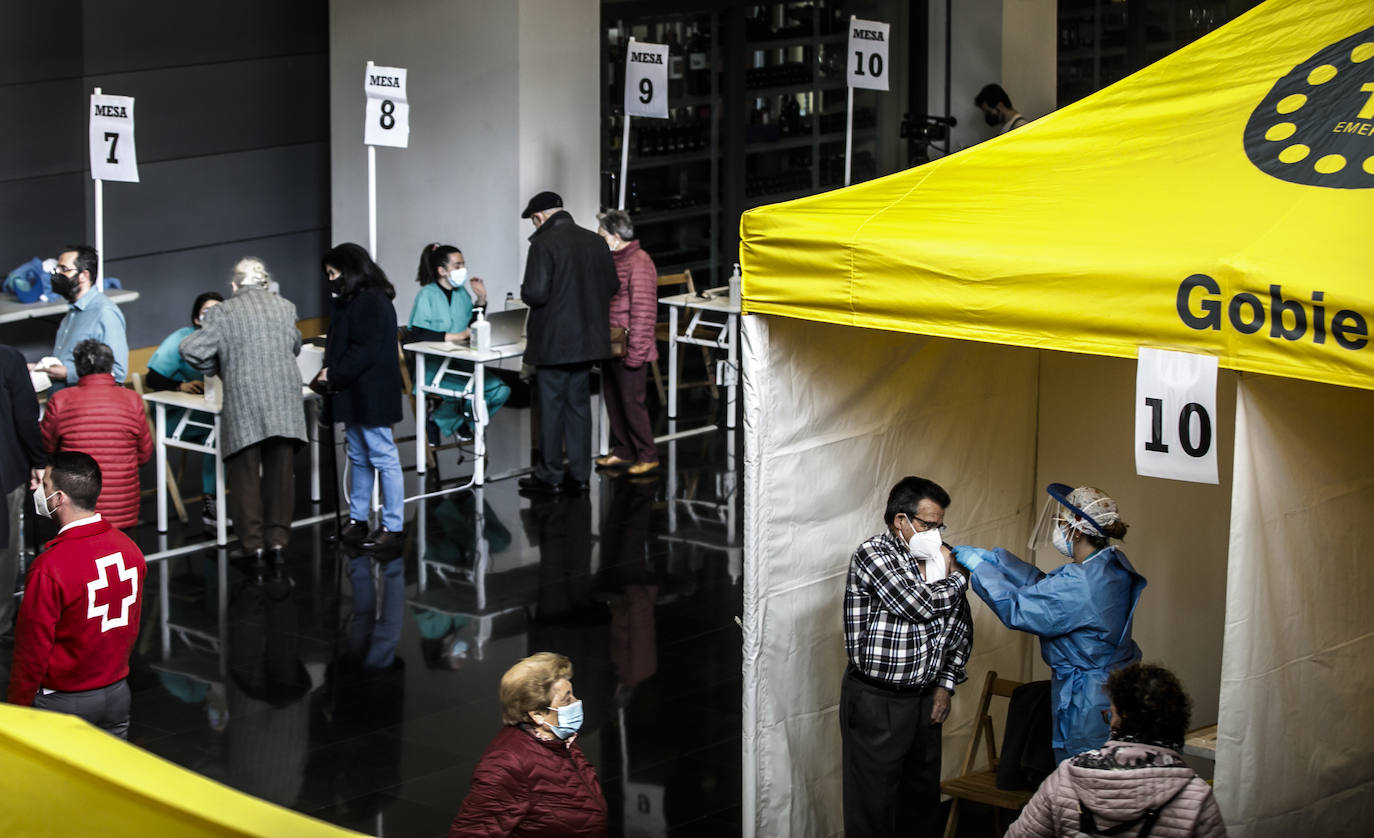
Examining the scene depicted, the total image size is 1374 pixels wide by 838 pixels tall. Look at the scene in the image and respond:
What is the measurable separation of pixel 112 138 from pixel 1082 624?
7044 mm

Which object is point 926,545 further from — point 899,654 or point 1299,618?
point 1299,618

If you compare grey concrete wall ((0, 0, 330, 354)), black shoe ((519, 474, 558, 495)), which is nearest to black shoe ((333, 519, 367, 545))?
black shoe ((519, 474, 558, 495))

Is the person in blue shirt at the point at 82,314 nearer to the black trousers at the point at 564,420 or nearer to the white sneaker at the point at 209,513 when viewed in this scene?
the white sneaker at the point at 209,513

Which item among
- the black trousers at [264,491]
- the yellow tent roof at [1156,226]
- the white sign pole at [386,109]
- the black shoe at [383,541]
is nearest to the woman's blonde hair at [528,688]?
the yellow tent roof at [1156,226]

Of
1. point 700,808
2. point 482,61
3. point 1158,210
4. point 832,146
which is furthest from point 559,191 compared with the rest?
point 1158,210

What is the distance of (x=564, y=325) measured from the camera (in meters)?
9.64

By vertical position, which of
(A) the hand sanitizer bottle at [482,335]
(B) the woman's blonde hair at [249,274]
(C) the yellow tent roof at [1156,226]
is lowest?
(A) the hand sanitizer bottle at [482,335]

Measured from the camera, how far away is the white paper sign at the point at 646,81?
39.0 feet

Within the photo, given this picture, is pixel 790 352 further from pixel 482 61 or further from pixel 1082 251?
pixel 482 61

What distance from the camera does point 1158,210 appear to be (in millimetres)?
4297

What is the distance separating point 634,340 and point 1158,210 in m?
6.10

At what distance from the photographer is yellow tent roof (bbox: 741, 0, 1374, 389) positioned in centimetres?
387

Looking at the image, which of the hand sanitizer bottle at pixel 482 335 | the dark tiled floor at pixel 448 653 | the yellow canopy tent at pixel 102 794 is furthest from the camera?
the hand sanitizer bottle at pixel 482 335

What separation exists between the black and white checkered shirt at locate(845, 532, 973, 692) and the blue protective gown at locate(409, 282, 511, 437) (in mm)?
5613
